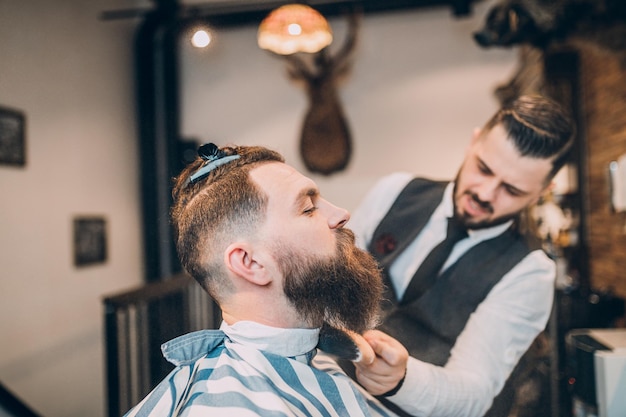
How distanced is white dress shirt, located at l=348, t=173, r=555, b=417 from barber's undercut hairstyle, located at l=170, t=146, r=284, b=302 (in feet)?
1.61

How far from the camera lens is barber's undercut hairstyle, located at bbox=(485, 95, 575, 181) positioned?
148 cm

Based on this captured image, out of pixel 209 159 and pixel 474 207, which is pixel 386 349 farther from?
pixel 209 159

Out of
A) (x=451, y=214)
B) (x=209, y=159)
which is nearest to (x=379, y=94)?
(x=451, y=214)

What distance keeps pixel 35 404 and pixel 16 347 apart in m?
0.37

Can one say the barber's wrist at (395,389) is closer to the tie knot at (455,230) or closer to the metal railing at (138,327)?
the tie knot at (455,230)

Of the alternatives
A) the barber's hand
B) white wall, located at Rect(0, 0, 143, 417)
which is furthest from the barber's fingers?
white wall, located at Rect(0, 0, 143, 417)

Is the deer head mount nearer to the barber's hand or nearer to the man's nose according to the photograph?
the man's nose

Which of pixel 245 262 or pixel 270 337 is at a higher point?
pixel 245 262

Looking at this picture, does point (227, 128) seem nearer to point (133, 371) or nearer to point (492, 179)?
point (133, 371)

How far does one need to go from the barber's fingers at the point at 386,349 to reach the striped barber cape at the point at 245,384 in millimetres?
112

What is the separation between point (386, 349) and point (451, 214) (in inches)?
19.3

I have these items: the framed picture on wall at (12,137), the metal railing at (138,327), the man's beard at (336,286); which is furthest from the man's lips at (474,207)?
the framed picture on wall at (12,137)

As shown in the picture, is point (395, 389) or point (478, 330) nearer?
point (395, 389)

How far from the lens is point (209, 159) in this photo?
1229mm
